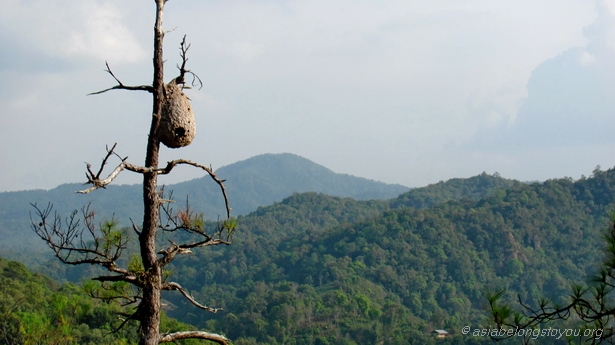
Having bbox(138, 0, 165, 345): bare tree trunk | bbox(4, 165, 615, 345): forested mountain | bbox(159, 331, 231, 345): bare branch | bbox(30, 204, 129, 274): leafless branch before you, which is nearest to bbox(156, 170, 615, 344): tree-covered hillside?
bbox(4, 165, 615, 345): forested mountain

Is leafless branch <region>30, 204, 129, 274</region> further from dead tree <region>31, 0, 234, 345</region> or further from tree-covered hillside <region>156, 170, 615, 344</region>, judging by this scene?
tree-covered hillside <region>156, 170, 615, 344</region>

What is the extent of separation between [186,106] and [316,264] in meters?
65.4

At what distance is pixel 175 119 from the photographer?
4.67 metres

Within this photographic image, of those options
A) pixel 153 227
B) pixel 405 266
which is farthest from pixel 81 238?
pixel 405 266

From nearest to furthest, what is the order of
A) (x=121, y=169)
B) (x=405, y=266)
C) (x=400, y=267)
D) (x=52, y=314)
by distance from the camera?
1. (x=121, y=169)
2. (x=52, y=314)
3. (x=400, y=267)
4. (x=405, y=266)

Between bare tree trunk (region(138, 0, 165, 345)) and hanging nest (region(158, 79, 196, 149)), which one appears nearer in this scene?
bare tree trunk (region(138, 0, 165, 345))

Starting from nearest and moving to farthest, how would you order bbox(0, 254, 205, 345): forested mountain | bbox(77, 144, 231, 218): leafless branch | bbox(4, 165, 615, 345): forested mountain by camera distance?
bbox(77, 144, 231, 218): leafless branch, bbox(0, 254, 205, 345): forested mountain, bbox(4, 165, 615, 345): forested mountain

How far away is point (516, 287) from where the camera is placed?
211ft

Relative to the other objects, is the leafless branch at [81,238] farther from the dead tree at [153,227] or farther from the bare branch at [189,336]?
the bare branch at [189,336]

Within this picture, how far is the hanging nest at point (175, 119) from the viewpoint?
4652 millimetres

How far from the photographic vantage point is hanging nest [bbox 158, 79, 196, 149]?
465 cm

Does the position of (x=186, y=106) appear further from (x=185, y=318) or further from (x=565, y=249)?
(x=565, y=249)

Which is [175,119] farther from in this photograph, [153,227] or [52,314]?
[52,314]

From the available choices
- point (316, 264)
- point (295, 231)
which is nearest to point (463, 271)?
point (316, 264)
